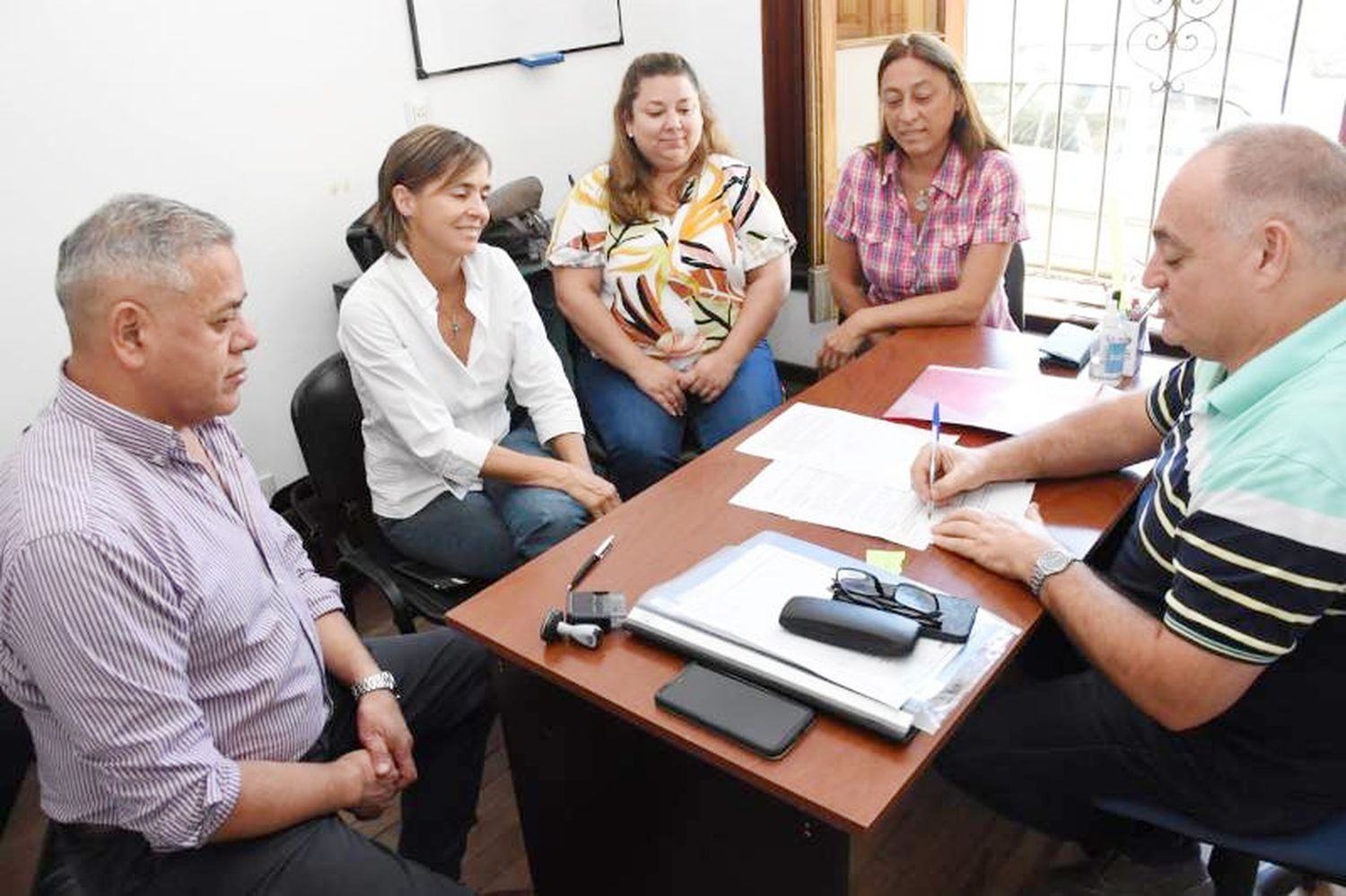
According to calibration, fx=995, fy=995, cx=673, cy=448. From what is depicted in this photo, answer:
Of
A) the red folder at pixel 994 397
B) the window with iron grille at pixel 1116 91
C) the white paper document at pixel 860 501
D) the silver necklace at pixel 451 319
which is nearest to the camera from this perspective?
the white paper document at pixel 860 501

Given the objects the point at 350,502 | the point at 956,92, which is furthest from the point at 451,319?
the point at 956,92

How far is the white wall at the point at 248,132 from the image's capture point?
2229mm

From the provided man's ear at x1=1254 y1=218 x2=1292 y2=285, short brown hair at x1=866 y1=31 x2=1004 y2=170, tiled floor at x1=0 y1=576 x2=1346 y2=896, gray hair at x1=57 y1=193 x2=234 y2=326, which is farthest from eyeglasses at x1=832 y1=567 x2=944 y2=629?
short brown hair at x1=866 y1=31 x2=1004 y2=170

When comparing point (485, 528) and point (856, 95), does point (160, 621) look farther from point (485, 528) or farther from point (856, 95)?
point (856, 95)

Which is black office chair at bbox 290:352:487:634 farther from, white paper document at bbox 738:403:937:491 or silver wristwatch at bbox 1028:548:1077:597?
silver wristwatch at bbox 1028:548:1077:597

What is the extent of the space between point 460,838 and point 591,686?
0.69 m

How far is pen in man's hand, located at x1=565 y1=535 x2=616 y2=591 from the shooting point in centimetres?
142

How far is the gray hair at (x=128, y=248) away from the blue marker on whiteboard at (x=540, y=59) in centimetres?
219

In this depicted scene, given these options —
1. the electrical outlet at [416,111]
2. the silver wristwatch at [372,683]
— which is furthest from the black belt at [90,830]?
the electrical outlet at [416,111]

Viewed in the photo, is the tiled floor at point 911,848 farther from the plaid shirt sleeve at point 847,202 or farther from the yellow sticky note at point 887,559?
the plaid shirt sleeve at point 847,202

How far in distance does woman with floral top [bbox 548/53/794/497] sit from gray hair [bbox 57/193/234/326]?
1.29 metres

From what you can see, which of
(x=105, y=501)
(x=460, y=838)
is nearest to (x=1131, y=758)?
(x=460, y=838)

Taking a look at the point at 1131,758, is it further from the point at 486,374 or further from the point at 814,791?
the point at 486,374

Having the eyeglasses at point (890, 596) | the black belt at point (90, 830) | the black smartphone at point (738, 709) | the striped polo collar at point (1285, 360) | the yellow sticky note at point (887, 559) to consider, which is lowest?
the black belt at point (90, 830)
